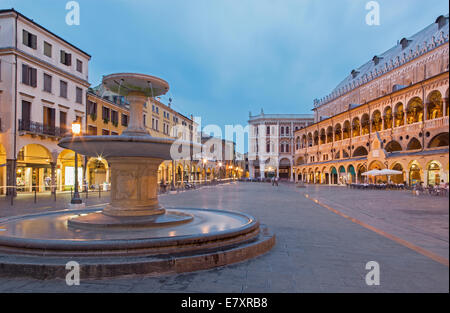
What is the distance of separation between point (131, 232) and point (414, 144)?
36.0 meters

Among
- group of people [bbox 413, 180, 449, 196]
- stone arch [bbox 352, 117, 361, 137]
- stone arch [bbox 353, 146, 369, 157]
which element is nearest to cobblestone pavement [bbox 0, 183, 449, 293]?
group of people [bbox 413, 180, 449, 196]

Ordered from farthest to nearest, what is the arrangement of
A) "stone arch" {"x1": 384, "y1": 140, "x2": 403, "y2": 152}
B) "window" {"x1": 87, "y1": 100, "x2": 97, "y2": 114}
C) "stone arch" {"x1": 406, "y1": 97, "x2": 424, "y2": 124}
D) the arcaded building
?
"stone arch" {"x1": 384, "y1": 140, "x2": 403, "y2": 152} → "stone arch" {"x1": 406, "y1": 97, "x2": 424, "y2": 124} → "window" {"x1": 87, "y1": 100, "x2": 97, "y2": 114} → the arcaded building

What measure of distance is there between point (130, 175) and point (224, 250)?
3151 mm

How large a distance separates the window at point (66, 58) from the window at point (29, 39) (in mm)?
3194

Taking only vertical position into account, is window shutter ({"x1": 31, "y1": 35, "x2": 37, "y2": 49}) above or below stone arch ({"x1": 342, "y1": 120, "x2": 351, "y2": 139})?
above

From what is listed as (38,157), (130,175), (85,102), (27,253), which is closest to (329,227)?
(130,175)

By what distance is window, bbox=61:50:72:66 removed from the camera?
27.6 meters

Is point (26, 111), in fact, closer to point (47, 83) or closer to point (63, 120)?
point (47, 83)

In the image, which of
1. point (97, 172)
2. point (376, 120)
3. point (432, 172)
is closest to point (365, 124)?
point (376, 120)

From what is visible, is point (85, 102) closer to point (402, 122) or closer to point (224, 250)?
point (224, 250)

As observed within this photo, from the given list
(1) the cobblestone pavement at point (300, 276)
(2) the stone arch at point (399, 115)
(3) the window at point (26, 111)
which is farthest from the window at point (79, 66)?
(2) the stone arch at point (399, 115)

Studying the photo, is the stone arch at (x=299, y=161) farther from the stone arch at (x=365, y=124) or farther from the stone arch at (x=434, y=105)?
the stone arch at (x=434, y=105)

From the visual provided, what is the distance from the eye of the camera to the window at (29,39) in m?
23.5

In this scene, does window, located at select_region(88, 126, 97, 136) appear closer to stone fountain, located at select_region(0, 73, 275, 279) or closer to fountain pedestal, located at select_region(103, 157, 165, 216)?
stone fountain, located at select_region(0, 73, 275, 279)
